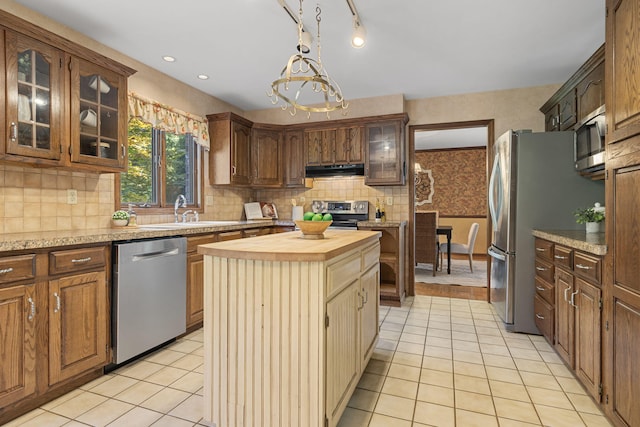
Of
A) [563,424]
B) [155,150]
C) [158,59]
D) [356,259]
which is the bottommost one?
[563,424]

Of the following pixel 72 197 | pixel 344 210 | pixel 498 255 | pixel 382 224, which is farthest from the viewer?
pixel 344 210

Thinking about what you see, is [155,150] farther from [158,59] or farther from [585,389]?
[585,389]

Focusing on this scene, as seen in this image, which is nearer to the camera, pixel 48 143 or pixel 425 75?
pixel 48 143

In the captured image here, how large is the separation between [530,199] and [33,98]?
12.6 ft

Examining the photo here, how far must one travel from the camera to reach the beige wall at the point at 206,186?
7.73ft

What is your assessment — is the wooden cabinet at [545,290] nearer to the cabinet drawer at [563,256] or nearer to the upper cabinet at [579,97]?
the cabinet drawer at [563,256]

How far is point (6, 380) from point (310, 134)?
3.71 metres

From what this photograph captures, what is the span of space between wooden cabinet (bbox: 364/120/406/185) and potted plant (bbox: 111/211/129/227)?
8.74 feet

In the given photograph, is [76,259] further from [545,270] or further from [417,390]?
[545,270]

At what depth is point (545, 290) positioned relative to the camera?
9.03 ft

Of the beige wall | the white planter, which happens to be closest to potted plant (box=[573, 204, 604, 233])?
the white planter

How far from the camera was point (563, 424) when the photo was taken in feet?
5.81

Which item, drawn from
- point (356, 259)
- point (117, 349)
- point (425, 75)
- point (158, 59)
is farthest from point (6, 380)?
point (425, 75)

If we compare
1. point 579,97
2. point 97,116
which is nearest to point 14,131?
point 97,116
